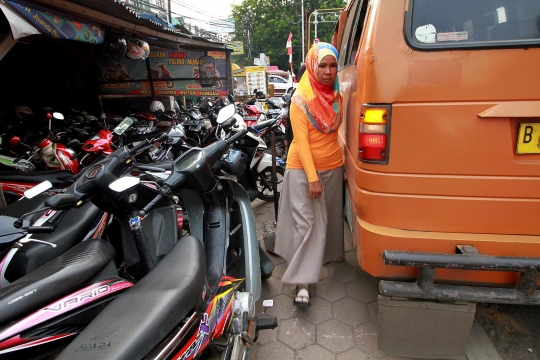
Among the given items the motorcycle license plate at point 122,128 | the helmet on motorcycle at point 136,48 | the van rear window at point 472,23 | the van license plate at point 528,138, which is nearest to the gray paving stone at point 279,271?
the van license plate at point 528,138

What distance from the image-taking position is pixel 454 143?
54.7 inches

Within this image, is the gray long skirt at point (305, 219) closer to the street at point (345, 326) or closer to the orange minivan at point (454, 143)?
the street at point (345, 326)

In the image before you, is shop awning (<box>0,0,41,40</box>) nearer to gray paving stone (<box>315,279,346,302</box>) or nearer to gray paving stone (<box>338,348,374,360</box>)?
gray paving stone (<box>315,279,346,302</box>)

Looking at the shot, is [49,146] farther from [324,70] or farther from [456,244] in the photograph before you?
[456,244]

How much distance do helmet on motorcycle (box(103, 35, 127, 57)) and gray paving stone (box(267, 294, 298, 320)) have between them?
6.01m

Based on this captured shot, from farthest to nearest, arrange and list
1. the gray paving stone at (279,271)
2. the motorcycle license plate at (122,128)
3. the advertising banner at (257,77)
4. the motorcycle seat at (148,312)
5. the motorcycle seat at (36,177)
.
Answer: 1. the advertising banner at (257,77)
2. the motorcycle license plate at (122,128)
3. the motorcycle seat at (36,177)
4. the gray paving stone at (279,271)
5. the motorcycle seat at (148,312)

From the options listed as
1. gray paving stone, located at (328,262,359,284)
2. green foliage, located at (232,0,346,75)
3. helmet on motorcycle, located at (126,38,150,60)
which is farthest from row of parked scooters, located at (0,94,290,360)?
green foliage, located at (232,0,346,75)

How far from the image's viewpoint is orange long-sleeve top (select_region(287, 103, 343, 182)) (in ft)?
6.77

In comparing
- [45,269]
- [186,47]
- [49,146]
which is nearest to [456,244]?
[45,269]

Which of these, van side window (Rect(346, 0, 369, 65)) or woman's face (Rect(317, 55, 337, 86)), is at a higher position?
van side window (Rect(346, 0, 369, 65))

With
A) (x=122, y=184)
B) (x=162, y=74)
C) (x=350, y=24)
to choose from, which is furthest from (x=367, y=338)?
(x=162, y=74)

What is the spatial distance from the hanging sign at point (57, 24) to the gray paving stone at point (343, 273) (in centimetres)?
386

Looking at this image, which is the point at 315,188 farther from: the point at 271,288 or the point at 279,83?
the point at 279,83

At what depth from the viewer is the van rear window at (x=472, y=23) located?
1313 millimetres
